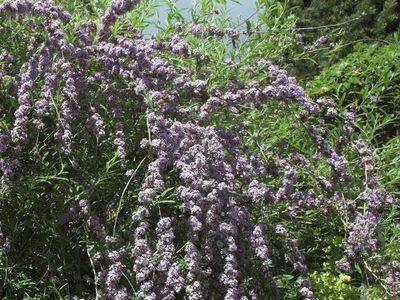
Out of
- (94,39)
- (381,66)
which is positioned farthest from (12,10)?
(381,66)

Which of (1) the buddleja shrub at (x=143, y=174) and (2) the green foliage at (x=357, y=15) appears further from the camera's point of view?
(2) the green foliage at (x=357, y=15)

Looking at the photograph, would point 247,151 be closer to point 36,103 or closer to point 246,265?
point 246,265

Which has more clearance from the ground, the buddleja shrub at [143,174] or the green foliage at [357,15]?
the buddleja shrub at [143,174]

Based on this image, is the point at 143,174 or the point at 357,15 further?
the point at 357,15

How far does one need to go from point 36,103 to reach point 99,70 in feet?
1.86

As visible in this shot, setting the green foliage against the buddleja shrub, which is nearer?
the buddleja shrub

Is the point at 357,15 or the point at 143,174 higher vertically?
the point at 143,174

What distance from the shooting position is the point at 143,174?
3.07 m

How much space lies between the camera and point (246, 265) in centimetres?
275

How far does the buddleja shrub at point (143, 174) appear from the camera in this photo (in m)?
2.64

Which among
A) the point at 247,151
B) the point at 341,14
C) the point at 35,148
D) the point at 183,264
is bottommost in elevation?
the point at 341,14

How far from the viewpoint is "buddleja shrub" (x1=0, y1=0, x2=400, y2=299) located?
2.64m

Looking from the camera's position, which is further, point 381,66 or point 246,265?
point 381,66

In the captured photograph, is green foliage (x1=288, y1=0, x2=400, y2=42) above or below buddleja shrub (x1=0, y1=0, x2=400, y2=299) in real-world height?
below
